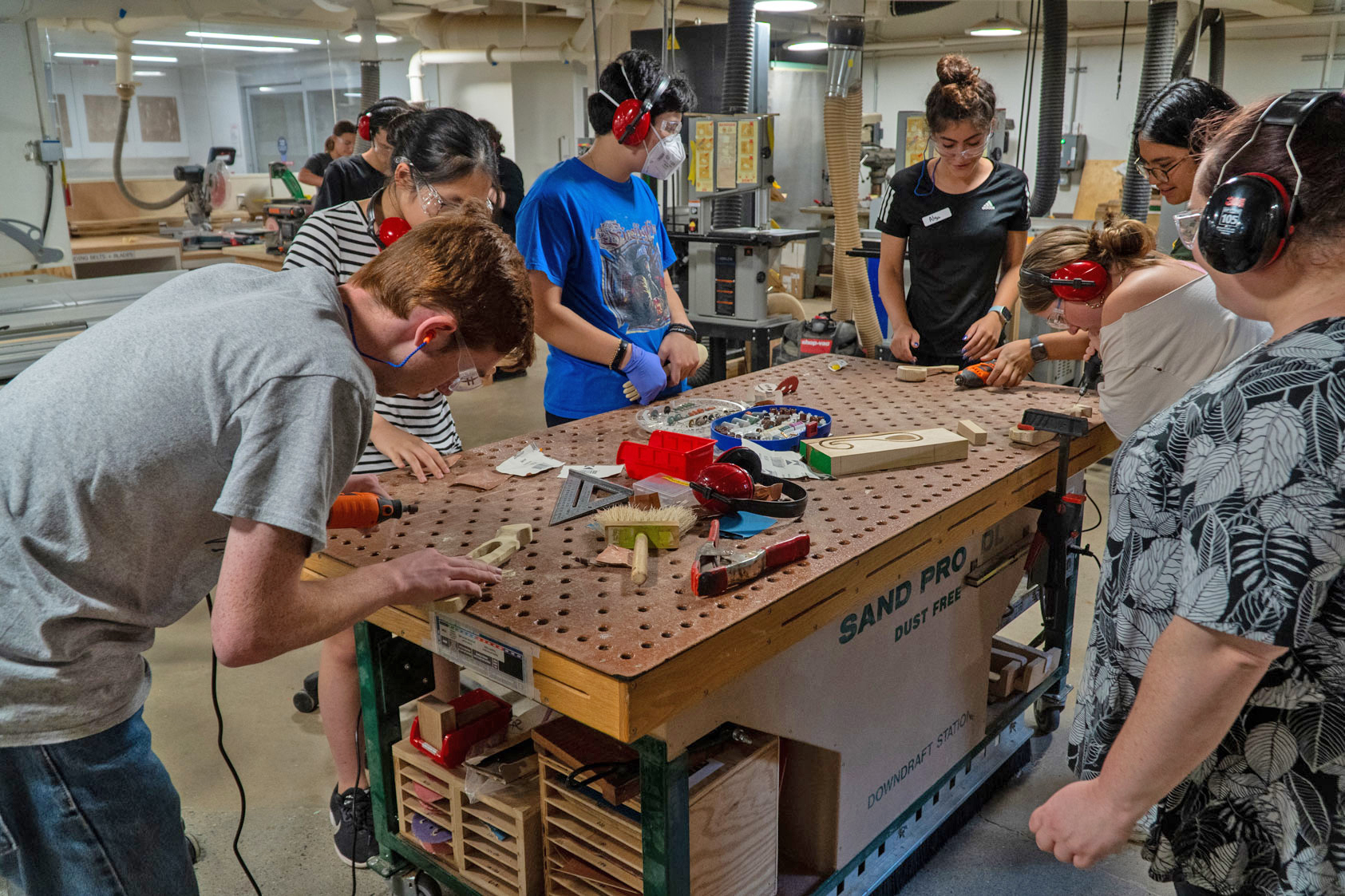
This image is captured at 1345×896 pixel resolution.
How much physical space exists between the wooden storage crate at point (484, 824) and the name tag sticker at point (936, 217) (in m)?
1.83

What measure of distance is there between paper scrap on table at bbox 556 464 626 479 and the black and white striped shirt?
0.30 m

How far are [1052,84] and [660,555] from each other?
4456 millimetres

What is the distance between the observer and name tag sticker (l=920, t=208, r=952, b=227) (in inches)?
101

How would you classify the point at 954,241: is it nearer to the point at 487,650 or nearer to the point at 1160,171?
the point at 1160,171

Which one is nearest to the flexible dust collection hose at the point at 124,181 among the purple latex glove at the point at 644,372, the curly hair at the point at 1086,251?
the purple latex glove at the point at 644,372

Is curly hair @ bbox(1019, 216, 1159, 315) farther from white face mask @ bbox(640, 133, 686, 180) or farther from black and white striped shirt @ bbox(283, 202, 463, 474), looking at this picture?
black and white striped shirt @ bbox(283, 202, 463, 474)

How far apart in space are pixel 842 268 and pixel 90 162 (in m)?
5.00

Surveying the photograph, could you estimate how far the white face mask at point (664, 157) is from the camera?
2.16 metres

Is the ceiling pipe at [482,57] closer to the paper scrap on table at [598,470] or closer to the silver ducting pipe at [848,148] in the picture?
the silver ducting pipe at [848,148]

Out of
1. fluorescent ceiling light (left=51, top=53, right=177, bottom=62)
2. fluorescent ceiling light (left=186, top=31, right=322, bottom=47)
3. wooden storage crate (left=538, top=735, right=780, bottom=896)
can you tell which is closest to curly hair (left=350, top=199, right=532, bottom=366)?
wooden storage crate (left=538, top=735, right=780, bottom=896)

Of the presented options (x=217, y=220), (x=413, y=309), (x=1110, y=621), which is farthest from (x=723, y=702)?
(x=217, y=220)

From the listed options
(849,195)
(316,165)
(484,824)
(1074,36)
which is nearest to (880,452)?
(484,824)

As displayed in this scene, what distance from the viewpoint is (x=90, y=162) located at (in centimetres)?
600

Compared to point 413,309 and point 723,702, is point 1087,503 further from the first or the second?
point 413,309
